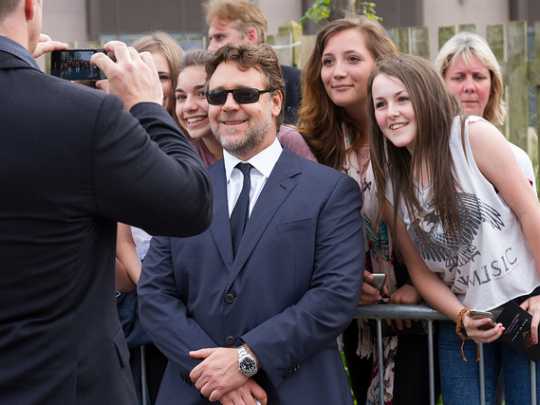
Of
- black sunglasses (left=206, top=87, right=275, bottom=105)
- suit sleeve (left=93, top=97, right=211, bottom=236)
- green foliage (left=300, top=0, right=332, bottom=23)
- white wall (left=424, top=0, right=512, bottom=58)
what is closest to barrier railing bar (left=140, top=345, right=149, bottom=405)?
black sunglasses (left=206, top=87, right=275, bottom=105)

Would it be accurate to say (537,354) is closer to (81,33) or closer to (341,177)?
(341,177)

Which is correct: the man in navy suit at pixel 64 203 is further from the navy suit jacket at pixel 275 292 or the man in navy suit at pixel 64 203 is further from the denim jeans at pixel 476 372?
the denim jeans at pixel 476 372

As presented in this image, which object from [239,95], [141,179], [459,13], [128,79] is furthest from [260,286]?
[459,13]

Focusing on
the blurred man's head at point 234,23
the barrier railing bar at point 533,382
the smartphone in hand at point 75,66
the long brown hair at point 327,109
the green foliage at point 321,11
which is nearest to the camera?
the smartphone in hand at point 75,66

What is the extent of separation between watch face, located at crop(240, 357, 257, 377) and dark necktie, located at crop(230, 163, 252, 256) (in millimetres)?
425

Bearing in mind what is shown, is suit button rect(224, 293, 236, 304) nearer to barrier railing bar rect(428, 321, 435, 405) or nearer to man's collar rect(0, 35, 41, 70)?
barrier railing bar rect(428, 321, 435, 405)

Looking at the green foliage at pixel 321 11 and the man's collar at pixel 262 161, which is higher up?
the green foliage at pixel 321 11

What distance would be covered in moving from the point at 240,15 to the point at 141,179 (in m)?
3.78

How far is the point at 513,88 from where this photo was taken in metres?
7.59

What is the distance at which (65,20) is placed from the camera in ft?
35.4

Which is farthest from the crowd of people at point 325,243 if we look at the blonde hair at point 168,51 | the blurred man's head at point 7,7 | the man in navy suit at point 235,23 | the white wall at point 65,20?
the white wall at point 65,20

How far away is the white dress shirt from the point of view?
379cm

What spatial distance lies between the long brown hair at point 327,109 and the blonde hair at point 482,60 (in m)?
0.53

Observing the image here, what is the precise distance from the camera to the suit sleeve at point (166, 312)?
11.6 ft
